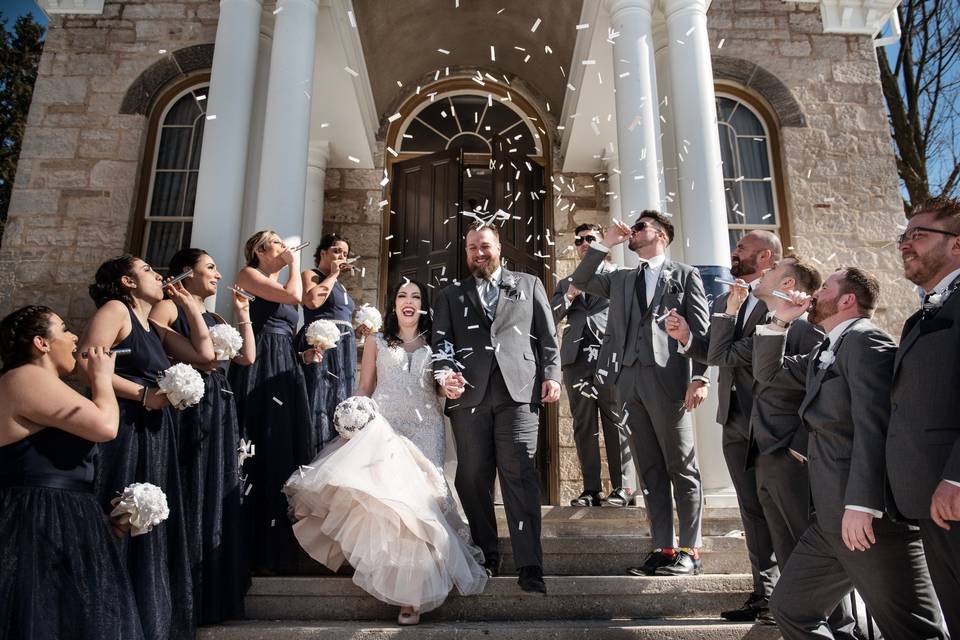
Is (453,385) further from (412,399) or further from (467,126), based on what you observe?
(467,126)

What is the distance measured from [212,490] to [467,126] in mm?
6165

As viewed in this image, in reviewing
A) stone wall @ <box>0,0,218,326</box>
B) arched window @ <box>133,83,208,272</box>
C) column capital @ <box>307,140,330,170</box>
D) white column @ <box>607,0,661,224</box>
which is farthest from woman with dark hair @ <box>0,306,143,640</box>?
column capital @ <box>307,140,330,170</box>

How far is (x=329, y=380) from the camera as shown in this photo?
452 cm

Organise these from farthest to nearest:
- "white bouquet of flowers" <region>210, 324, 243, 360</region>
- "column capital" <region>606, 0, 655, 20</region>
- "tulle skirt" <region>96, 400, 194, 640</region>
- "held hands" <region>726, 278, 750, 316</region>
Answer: "column capital" <region>606, 0, 655, 20</region>, "white bouquet of flowers" <region>210, 324, 243, 360</region>, "held hands" <region>726, 278, 750, 316</region>, "tulle skirt" <region>96, 400, 194, 640</region>

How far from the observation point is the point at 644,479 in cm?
377

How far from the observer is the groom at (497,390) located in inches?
140

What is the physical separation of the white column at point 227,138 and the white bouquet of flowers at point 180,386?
7.36 feet

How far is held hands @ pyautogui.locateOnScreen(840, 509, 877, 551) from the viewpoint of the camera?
2.32 meters

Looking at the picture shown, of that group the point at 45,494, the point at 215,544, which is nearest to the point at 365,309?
the point at 215,544

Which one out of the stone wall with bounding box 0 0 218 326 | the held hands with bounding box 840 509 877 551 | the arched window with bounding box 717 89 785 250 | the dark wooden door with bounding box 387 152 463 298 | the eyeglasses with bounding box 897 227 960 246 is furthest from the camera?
the arched window with bounding box 717 89 785 250

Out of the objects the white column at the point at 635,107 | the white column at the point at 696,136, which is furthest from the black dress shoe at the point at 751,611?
the white column at the point at 635,107

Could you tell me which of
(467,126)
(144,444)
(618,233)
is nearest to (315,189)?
(467,126)

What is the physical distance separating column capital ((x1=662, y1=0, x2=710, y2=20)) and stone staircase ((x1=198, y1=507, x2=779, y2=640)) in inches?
166

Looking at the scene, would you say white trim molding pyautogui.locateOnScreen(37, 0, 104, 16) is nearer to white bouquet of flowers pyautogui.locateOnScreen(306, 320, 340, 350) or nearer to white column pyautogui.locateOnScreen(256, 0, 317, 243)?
white column pyautogui.locateOnScreen(256, 0, 317, 243)
